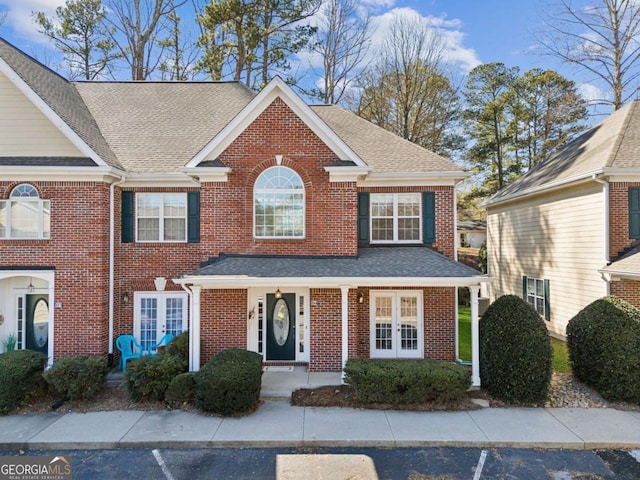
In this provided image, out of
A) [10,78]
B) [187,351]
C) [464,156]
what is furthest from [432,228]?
[464,156]

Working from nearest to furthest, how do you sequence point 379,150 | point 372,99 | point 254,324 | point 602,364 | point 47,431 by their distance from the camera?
point 47,431 → point 602,364 → point 254,324 → point 379,150 → point 372,99

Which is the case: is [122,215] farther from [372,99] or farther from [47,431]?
[372,99]

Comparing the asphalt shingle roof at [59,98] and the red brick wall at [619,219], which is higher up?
the asphalt shingle roof at [59,98]

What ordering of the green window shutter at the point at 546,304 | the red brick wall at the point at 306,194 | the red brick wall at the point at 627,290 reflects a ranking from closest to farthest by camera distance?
the red brick wall at the point at 306,194, the red brick wall at the point at 627,290, the green window shutter at the point at 546,304

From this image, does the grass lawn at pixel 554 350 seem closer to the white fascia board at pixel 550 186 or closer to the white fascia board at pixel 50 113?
the white fascia board at pixel 550 186

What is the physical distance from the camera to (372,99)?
84.8 feet

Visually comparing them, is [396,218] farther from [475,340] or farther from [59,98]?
[59,98]

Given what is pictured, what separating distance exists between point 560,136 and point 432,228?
A: 22.1 m

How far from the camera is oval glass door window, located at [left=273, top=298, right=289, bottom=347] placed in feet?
37.0

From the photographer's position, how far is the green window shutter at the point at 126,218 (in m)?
11.5

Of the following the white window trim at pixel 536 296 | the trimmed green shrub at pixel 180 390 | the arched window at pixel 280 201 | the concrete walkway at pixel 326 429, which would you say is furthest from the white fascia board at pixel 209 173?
the white window trim at pixel 536 296

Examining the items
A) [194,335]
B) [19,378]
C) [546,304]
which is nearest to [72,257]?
[19,378]

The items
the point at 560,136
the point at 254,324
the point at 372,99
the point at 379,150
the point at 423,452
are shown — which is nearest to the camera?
the point at 423,452

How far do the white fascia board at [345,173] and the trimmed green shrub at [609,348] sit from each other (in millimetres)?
6818
